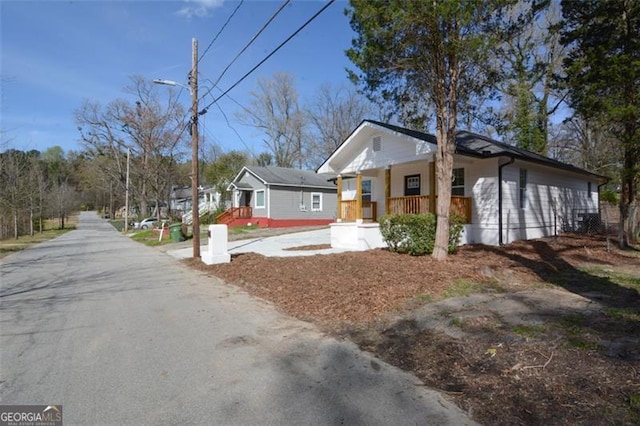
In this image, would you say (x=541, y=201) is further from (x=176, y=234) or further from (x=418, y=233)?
(x=176, y=234)

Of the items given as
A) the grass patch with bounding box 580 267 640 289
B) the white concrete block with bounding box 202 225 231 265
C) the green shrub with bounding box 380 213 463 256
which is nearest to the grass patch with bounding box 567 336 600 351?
the grass patch with bounding box 580 267 640 289

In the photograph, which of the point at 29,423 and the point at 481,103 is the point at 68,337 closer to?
the point at 29,423

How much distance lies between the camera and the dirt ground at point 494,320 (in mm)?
3219

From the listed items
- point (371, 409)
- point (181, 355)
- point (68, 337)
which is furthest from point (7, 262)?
point (371, 409)

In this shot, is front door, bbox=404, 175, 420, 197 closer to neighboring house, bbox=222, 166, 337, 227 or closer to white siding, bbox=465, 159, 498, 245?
white siding, bbox=465, 159, 498, 245

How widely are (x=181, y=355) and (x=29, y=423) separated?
1536 millimetres

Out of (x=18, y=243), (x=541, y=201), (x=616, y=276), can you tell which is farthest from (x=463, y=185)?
(x=18, y=243)

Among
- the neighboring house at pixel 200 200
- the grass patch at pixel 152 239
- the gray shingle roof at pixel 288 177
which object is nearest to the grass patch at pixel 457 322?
the grass patch at pixel 152 239

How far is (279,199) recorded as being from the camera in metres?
29.0

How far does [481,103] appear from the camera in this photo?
10.9m

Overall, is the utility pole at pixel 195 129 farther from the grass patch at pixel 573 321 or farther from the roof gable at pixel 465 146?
the grass patch at pixel 573 321

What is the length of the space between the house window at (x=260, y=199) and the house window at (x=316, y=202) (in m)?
4.10

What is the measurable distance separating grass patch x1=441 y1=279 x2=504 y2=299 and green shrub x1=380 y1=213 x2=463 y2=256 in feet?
11.9

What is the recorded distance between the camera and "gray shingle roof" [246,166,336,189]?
95.0ft
